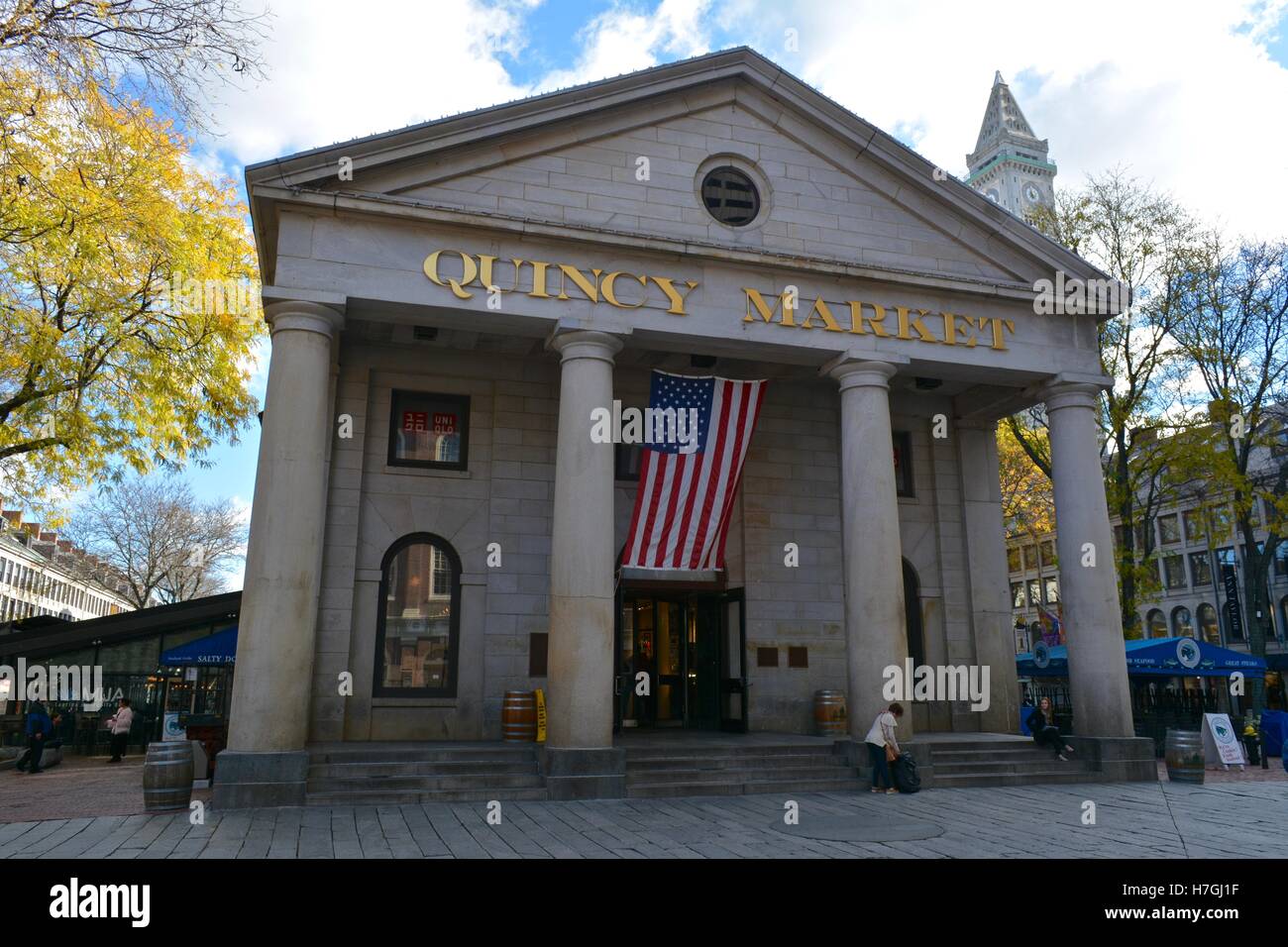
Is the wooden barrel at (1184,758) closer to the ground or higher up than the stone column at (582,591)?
closer to the ground

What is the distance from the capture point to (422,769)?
536 inches

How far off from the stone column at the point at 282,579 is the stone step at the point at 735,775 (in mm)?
5037

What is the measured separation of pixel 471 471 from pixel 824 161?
9.17 metres

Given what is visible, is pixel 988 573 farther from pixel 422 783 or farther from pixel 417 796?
pixel 417 796

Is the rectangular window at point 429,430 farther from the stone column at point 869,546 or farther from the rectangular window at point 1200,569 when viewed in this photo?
the rectangular window at point 1200,569

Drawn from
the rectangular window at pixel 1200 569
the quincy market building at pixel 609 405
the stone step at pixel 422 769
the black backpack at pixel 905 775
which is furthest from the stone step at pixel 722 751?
the rectangular window at pixel 1200 569

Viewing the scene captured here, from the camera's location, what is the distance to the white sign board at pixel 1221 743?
65.1 ft

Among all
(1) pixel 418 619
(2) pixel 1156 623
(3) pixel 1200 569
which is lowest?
(1) pixel 418 619

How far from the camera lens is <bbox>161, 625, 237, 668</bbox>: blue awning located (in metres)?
19.4

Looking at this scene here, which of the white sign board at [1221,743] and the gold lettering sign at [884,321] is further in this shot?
the white sign board at [1221,743]

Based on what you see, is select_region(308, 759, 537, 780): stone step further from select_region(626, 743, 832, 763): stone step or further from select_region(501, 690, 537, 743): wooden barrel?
select_region(626, 743, 832, 763): stone step

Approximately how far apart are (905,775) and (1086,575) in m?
5.73

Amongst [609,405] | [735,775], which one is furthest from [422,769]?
[609,405]

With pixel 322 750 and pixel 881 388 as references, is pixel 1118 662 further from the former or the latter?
pixel 322 750
